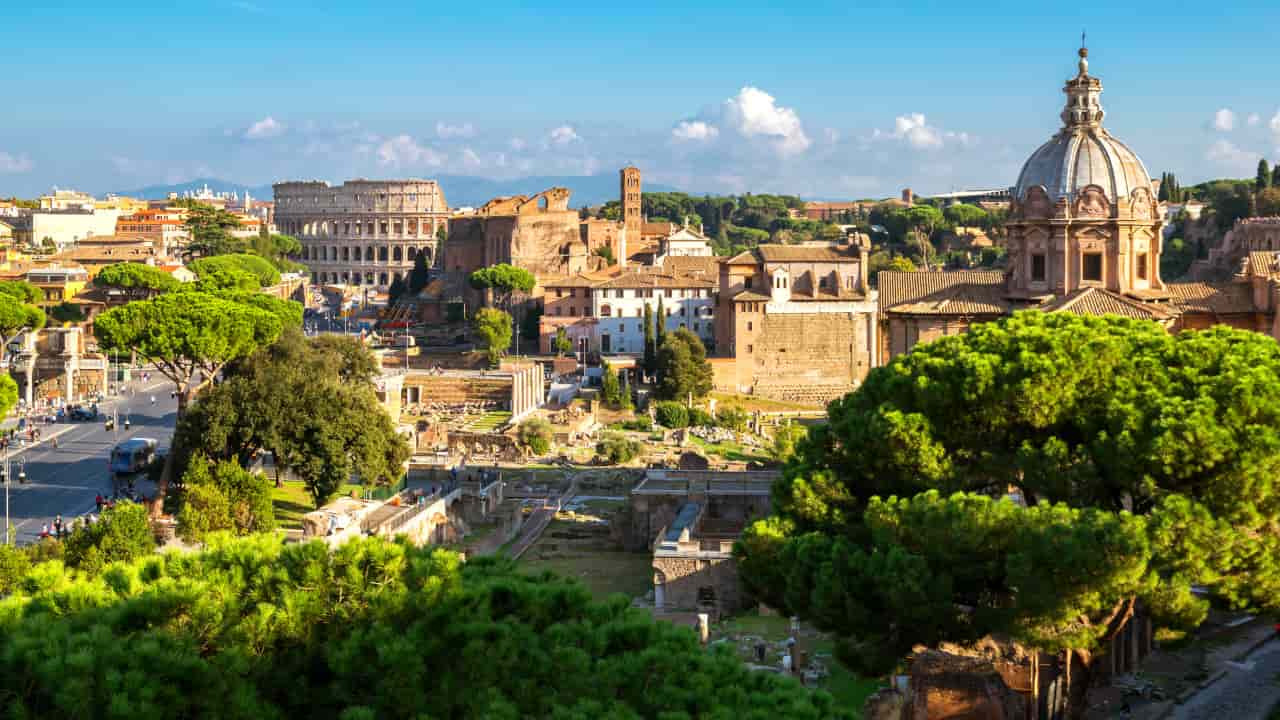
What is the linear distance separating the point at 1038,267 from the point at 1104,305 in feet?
9.56

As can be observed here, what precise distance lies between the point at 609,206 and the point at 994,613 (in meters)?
89.2

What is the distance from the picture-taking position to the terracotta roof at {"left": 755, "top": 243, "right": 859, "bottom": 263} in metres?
53.8

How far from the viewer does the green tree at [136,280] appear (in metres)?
59.3

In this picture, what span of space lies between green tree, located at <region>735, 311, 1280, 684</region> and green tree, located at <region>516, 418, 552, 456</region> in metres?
22.8

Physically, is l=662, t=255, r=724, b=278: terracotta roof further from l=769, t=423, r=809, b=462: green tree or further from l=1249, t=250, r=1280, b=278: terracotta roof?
l=1249, t=250, r=1280, b=278: terracotta roof

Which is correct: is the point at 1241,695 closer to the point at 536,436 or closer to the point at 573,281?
the point at 536,436

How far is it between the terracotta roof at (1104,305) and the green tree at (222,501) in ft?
61.5

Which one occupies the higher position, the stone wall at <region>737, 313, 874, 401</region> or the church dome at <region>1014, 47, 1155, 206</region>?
the church dome at <region>1014, 47, 1155, 206</region>

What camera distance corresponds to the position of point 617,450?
130 ft

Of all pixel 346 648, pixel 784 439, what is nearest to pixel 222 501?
pixel 346 648

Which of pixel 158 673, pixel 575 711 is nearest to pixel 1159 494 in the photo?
pixel 575 711

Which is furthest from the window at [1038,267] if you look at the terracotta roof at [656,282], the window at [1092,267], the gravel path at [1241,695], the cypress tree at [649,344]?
the terracotta roof at [656,282]

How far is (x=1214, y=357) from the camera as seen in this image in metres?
16.9

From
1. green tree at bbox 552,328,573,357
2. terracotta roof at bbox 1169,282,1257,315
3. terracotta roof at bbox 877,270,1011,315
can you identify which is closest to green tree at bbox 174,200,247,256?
green tree at bbox 552,328,573,357
